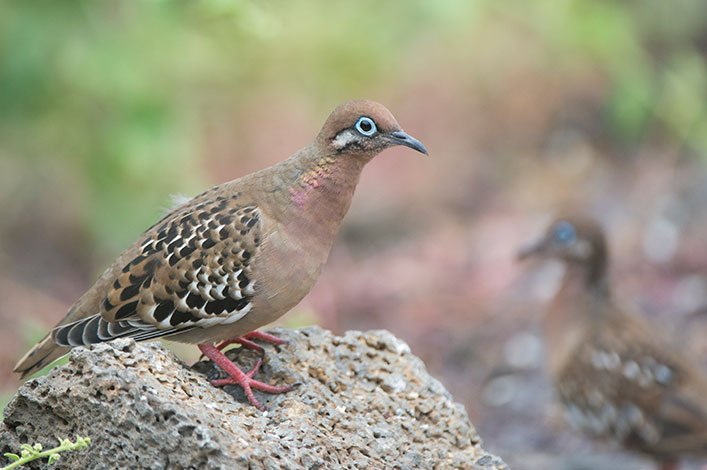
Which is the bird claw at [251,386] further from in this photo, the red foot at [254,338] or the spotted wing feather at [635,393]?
the spotted wing feather at [635,393]

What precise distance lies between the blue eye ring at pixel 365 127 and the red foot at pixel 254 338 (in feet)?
3.14

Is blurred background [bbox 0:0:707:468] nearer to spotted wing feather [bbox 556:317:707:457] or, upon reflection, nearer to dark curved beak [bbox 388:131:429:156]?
spotted wing feather [bbox 556:317:707:457]

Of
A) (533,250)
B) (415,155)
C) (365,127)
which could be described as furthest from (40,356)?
(415,155)

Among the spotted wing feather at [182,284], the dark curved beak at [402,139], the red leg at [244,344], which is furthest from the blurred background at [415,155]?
the dark curved beak at [402,139]

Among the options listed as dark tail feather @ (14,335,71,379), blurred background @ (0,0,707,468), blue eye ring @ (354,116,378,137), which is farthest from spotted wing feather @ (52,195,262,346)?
blurred background @ (0,0,707,468)

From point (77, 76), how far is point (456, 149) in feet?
18.5

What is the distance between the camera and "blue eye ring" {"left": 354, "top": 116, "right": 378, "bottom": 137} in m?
4.85

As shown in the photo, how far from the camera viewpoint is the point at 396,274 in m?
10.6

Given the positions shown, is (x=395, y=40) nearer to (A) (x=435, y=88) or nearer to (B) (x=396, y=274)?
(B) (x=396, y=274)

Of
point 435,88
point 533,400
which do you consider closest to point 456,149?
point 435,88

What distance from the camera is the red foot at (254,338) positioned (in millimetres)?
4672

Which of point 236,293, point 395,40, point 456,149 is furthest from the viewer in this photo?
point 456,149

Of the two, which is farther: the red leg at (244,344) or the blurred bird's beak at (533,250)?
the blurred bird's beak at (533,250)

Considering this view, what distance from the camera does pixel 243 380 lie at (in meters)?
4.35
